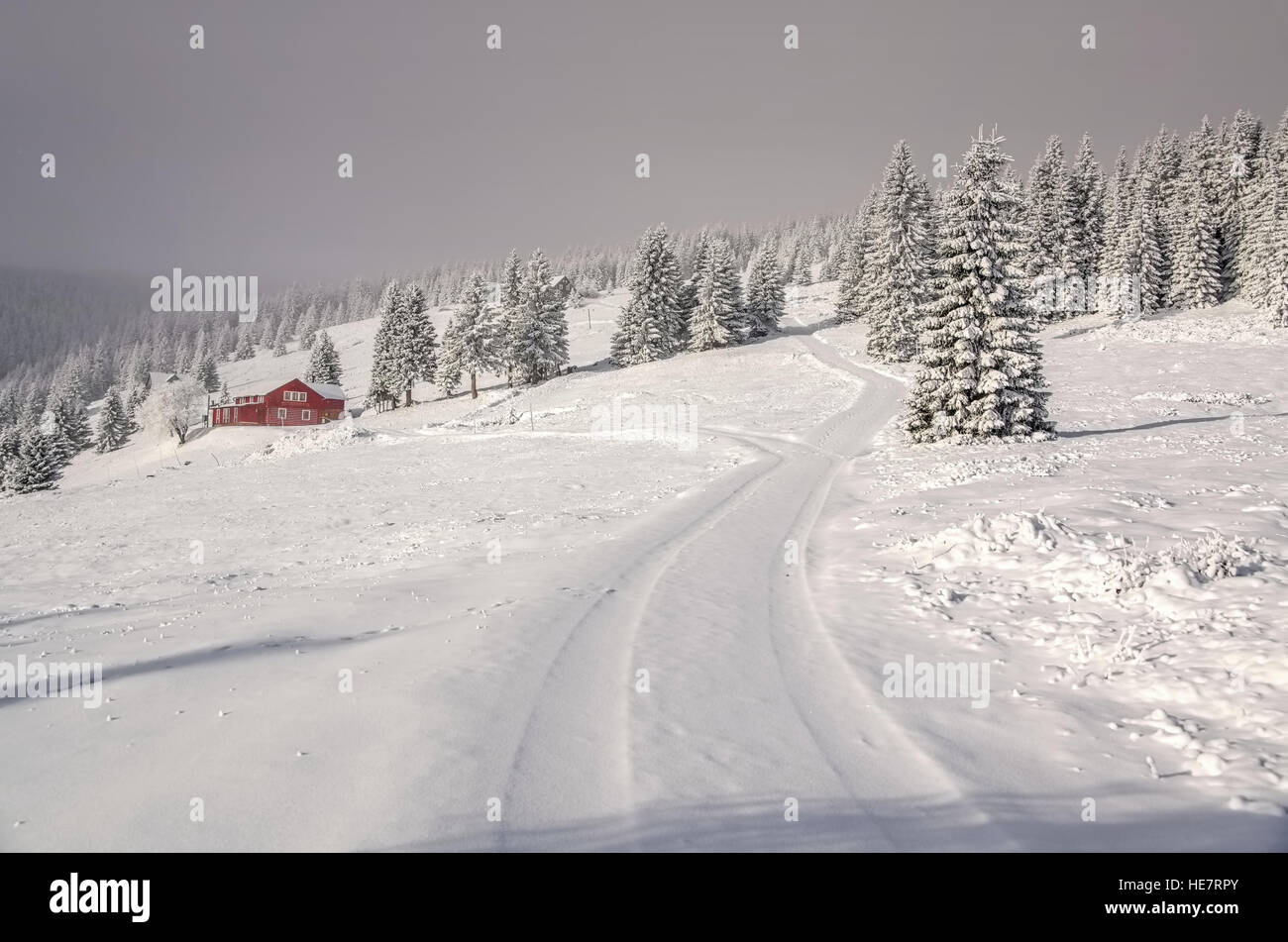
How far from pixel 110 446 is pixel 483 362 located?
192 feet

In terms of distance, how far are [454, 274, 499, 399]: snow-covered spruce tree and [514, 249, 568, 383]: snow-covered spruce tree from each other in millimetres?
2650

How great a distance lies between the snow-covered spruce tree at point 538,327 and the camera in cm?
6931

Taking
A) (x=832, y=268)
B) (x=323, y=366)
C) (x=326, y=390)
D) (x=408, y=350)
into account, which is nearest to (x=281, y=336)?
(x=323, y=366)

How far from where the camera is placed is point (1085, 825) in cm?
524

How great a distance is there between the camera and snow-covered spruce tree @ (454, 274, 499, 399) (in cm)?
6762

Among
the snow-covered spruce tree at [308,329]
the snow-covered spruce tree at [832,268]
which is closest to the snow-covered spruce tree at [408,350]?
the snow-covered spruce tree at [308,329]

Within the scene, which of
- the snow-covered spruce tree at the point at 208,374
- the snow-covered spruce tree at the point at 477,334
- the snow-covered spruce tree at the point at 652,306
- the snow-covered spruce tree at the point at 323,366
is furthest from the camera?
the snow-covered spruce tree at the point at 208,374

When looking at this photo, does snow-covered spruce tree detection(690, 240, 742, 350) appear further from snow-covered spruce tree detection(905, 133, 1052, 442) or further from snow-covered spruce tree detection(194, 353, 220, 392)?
snow-covered spruce tree detection(194, 353, 220, 392)

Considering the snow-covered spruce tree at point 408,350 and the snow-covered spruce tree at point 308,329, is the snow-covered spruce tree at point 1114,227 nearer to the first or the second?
the snow-covered spruce tree at point 408,350
